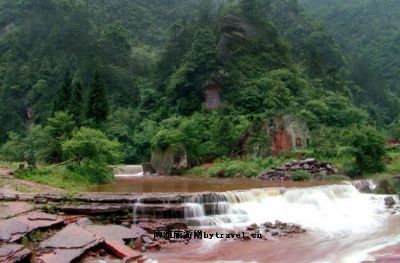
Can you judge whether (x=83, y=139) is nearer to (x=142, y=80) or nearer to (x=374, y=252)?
(x=374, y=252)

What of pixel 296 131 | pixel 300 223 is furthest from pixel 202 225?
pixel 296 131

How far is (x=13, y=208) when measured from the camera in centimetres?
1652

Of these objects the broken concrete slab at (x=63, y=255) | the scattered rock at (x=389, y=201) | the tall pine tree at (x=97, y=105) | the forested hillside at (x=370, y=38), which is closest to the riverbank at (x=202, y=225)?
the broken concrete slab at (x=63, y=255)

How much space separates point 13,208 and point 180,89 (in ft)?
110

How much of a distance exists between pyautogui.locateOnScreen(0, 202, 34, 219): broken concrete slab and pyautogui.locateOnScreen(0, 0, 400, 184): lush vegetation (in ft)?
25.8

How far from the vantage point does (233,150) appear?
38344 mm

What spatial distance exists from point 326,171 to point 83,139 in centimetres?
1449

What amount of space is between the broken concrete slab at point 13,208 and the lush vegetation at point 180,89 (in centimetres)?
788

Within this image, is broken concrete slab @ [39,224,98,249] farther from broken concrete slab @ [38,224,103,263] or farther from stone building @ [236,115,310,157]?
stone building @ [236,115,310,157]

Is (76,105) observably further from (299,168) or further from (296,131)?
(299,168)

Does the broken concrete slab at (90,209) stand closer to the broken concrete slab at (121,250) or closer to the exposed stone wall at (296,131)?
the broken concrete slab at (121,250)

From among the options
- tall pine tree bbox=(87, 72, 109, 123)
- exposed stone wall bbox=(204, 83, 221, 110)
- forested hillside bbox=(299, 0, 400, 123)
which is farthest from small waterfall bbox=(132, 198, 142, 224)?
forested hillside bbox=(299, 0, 400, 123)

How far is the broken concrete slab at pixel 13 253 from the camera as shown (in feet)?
39.4

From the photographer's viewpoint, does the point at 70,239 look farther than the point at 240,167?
No
